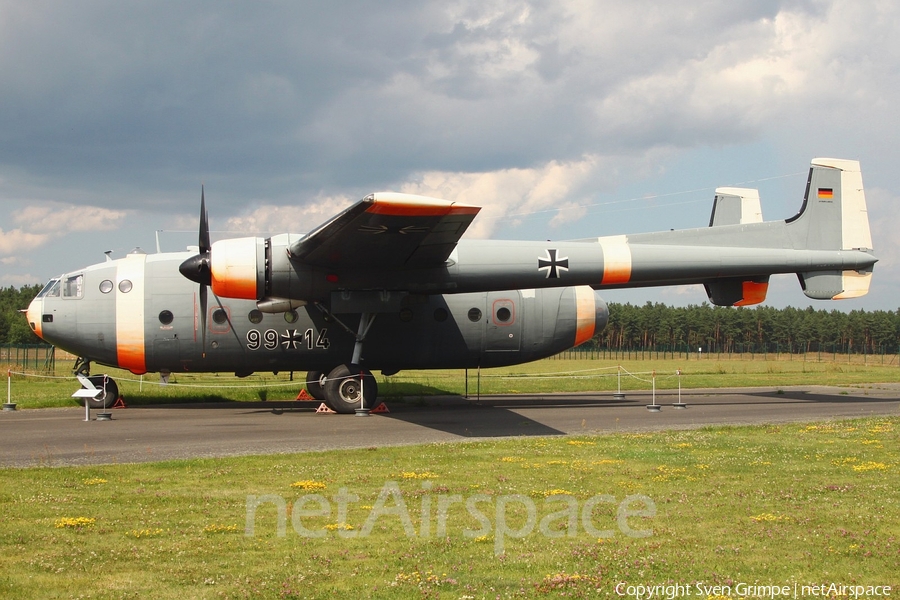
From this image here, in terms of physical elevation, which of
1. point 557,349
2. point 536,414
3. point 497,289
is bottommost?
point 536,414

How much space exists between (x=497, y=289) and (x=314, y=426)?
632cm

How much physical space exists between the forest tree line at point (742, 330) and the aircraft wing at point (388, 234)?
362 ft

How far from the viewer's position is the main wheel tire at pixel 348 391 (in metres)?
20.5

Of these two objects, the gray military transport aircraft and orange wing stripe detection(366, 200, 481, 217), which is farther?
the gray military transport aircraft

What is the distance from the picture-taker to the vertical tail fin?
76.5 feet

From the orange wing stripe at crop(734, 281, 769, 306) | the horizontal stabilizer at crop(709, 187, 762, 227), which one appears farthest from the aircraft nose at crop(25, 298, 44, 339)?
the horizontal stabilizer at crop(709, 187, 762, 227)

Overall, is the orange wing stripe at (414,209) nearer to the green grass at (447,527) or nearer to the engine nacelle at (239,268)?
the engine nacelle at (239,268)

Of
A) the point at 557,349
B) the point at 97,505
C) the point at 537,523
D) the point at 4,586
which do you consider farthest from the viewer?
the point at 557,349

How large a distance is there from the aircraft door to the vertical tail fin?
349 inches

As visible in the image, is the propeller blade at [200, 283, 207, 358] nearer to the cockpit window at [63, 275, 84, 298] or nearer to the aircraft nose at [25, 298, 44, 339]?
the cockpit window at [63, 275, 84, 298]

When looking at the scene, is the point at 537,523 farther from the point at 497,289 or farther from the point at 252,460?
the point at 497,289

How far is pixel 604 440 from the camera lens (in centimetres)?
1493

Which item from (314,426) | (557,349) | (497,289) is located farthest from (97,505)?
(557,349)

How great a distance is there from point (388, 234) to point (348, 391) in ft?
17.4
